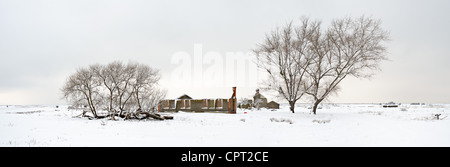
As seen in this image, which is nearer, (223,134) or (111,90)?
(223,134)

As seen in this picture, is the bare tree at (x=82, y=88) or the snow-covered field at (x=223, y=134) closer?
the snow-covered field at (x=223, y=134)

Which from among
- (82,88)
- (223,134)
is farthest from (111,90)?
(223,134)

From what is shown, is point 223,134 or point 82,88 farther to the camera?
point 82,88

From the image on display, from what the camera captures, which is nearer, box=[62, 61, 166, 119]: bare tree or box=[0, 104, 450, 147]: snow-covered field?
box=[0, 104, 450, 147]: snow-covered field

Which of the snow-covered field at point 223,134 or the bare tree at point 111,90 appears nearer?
the snow-covered field at point 223,134

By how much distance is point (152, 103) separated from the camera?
2162 cm

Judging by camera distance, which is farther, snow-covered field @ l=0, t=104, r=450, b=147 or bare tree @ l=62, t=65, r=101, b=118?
bare tree @ l=62, t=65, r=101, b=118

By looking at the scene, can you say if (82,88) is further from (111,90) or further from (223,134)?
(223,134)
